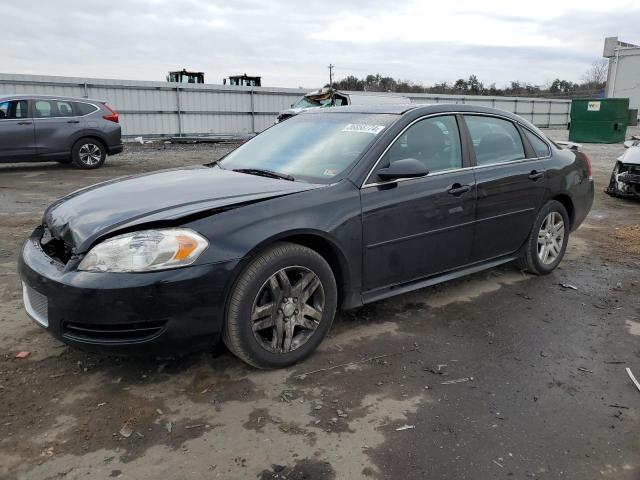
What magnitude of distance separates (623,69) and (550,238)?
107 feet

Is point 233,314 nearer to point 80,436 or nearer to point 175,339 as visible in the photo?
point 175,339

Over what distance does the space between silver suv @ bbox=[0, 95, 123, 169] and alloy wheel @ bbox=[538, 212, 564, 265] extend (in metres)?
10.6

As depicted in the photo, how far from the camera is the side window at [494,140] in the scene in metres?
4.33

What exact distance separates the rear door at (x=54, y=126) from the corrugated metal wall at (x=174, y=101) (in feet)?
22.5

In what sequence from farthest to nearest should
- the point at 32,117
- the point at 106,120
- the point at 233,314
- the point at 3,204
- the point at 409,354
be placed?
the point at 106,120 < the point at 32,117 < the point at 3,204 < the point at 409,354 < the point at 233,314

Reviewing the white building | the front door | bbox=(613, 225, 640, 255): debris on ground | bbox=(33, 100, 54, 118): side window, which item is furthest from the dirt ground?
Answer: the white building

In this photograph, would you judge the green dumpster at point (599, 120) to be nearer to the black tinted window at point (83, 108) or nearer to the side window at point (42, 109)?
the black tinted window at point (83, 108)

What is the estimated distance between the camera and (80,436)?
261 centimetres

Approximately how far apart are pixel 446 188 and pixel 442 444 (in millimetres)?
1946

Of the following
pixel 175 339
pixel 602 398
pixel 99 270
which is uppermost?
pixel 99 270

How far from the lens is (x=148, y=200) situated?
3.23 meters

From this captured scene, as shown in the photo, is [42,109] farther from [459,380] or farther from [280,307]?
[459,380]

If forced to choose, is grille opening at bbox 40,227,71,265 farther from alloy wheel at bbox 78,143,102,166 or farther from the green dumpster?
the green dumpster

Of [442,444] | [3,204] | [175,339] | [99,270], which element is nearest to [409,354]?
[442,444]
